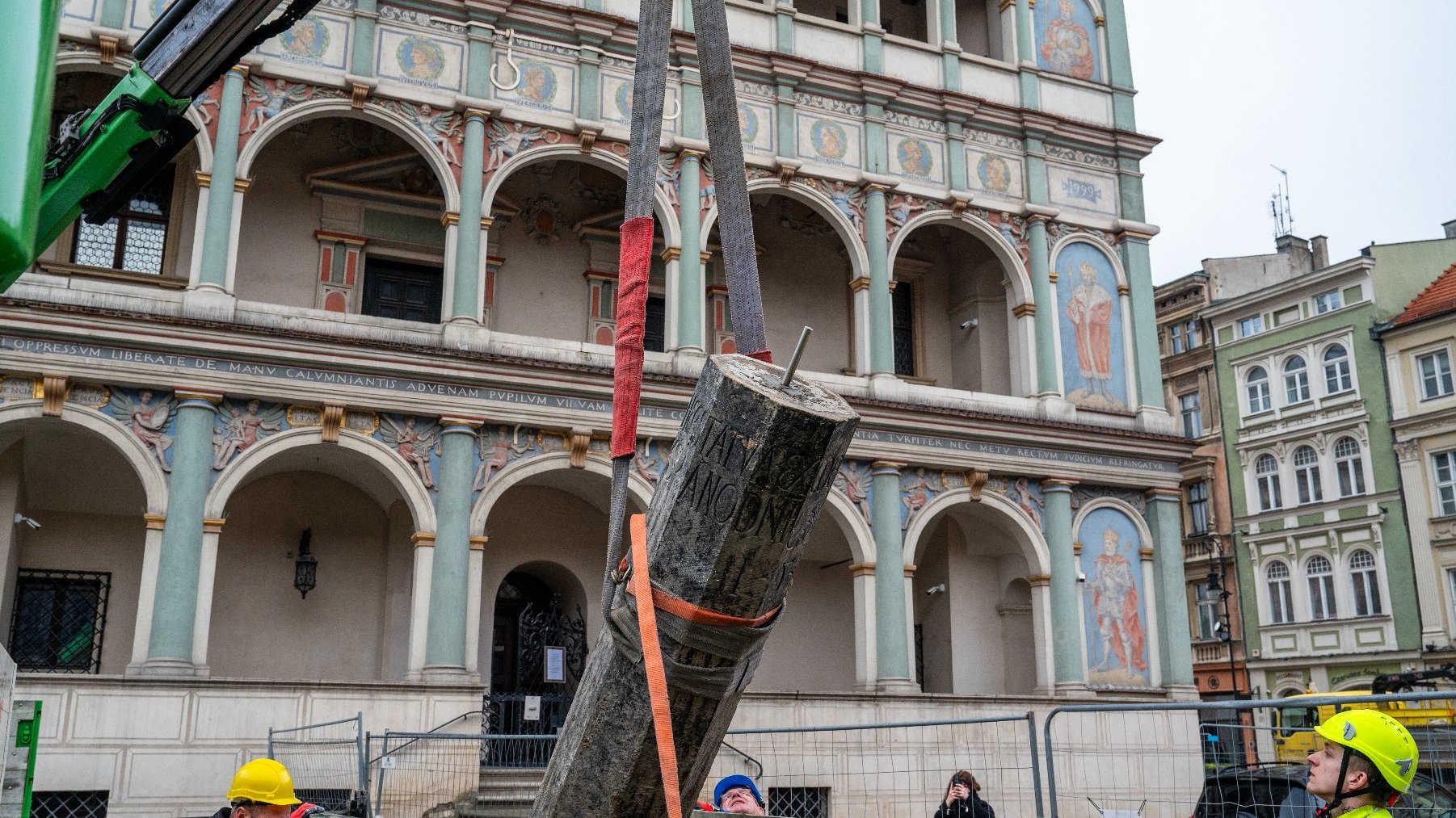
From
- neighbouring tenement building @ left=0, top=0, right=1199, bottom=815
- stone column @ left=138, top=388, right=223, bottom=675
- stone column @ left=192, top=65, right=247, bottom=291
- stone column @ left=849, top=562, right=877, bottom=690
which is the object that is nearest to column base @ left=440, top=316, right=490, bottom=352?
neighbouring tenement building @ left=0, top=0, right=1199, bottom=815

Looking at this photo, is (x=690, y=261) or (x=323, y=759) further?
(x=690, y=261)

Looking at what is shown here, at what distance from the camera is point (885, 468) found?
58.3 feet

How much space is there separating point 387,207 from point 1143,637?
42.2 ft

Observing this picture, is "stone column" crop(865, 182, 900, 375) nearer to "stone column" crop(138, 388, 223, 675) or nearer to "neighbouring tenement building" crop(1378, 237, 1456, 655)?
"stone column" crop(138, 388, 223, 675)

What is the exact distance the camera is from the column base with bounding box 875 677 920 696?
1681 cm

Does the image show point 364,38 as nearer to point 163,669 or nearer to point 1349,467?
point 163,669

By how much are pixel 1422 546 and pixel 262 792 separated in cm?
3032

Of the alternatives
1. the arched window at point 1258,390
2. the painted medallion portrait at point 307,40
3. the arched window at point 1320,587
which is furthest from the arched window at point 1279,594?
the painted medallion portrait at point 307,40

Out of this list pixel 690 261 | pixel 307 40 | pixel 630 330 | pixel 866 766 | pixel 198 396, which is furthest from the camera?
pixel 690 261

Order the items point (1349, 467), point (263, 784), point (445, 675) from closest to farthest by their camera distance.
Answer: point (263, 784)
point (445, 675)
point (1349, 467)

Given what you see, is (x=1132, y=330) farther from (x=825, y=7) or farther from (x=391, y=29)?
(x=391, y=29)

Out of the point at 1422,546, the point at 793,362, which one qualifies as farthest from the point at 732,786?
the point at 1422,546

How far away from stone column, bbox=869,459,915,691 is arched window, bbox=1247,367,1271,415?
2014cm

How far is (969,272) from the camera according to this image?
21.2m
